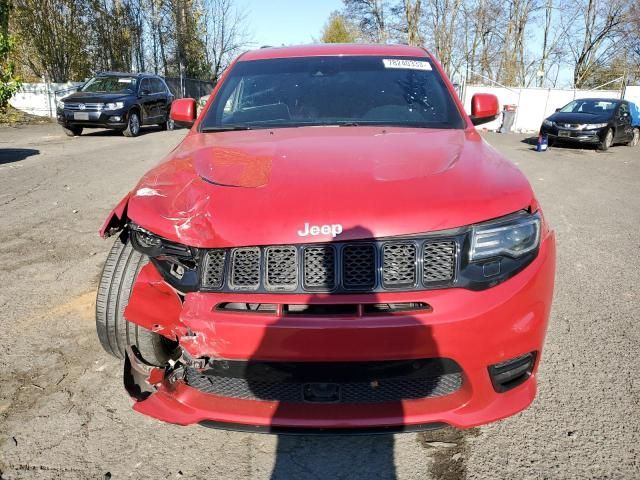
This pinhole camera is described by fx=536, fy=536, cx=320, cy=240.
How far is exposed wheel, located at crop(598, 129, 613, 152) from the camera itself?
16.1 meters

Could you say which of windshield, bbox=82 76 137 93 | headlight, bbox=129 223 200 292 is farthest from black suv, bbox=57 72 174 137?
headlight, bbox=129 223 200 292

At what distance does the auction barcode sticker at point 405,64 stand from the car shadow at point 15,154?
9.03 metres

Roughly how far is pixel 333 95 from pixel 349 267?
1.74 metres

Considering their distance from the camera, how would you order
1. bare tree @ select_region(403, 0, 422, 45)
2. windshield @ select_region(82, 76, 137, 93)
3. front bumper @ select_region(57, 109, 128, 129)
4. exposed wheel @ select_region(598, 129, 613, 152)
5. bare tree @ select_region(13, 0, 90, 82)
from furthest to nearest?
bare tree @ select_region(403, 0, 422, 45), bare tree @ select_region(13, 0, 90, 82), exposed wheel @ select_region(598, 129, 613, 152), windshield @ select_region(82, 76, 137, 93), front bumper @ select_region(57, 109, 128, 129)

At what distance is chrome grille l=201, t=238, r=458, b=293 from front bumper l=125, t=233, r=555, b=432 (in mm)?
40

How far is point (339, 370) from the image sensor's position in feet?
6.24

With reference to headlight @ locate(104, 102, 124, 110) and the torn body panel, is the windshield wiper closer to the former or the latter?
the torn body panel

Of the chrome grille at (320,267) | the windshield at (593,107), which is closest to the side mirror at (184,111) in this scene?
the chrome grille at (320,267)

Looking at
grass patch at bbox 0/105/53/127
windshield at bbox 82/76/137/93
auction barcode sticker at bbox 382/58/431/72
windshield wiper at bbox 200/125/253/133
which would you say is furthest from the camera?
grass patch at bbox 0/105/53/127

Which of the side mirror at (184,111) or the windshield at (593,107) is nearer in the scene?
the side mirror at (184,111)

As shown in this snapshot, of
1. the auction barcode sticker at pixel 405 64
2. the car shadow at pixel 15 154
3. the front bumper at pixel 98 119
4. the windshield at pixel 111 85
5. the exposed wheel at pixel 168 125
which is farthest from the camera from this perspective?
the exposed wheel at pixel 168 125

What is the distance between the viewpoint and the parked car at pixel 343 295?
1884 millimetres

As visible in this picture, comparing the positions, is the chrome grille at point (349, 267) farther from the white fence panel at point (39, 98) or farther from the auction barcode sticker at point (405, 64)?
the white fence panel at point (39, 98)

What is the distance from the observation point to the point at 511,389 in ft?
6.74
